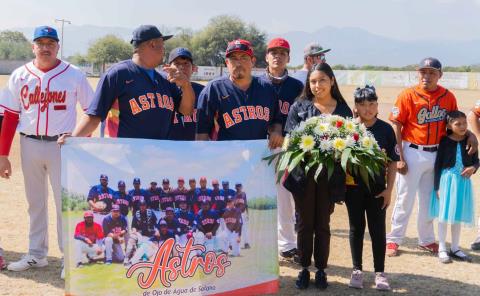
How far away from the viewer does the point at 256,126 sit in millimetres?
4863

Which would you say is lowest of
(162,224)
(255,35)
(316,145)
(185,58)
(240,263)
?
(240,263)

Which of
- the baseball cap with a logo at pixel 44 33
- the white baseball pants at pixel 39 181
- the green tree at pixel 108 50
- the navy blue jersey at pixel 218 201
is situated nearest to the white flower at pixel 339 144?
the navy blue jersey at pixel 218 201

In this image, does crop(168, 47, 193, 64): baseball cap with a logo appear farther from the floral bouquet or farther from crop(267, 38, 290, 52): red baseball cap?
the floral bouquet

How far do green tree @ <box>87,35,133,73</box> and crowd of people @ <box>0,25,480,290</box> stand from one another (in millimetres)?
92978

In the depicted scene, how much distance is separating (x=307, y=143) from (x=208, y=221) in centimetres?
107

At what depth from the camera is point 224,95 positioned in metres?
4.81

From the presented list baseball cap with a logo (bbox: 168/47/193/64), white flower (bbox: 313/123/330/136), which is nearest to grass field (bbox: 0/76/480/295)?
white flower (bbox: 313/123/330/136)

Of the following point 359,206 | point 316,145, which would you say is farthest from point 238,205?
point 359,206

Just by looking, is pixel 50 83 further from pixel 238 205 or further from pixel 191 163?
pixel 238 205

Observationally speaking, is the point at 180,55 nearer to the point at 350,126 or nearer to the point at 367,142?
the point at 350,126

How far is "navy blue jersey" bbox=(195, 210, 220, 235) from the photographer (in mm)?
4316

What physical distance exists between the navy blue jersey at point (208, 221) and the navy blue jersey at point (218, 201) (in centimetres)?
4

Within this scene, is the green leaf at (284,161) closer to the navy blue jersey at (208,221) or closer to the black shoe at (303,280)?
the navy blue jersey at (208,221)

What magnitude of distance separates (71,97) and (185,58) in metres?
1.33
